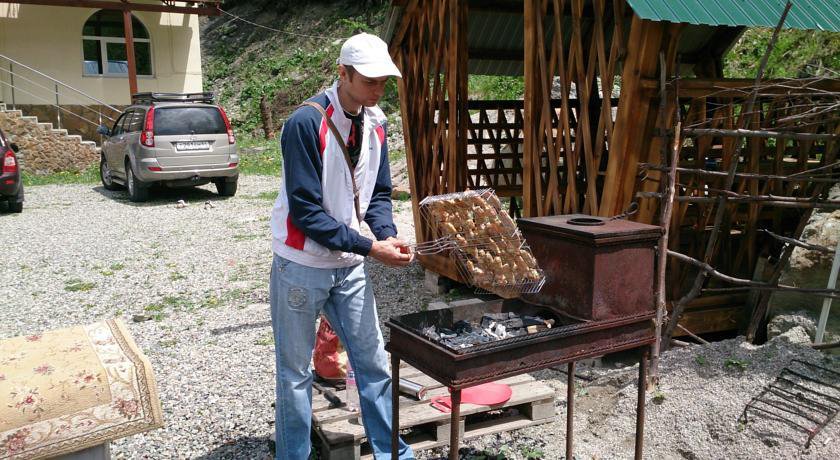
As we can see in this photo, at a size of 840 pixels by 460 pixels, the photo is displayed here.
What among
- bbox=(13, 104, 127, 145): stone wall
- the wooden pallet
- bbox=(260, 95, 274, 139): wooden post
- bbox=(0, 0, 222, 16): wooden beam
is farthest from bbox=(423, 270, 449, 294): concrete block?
bbox=(260, 95, 274, 139): wooden post

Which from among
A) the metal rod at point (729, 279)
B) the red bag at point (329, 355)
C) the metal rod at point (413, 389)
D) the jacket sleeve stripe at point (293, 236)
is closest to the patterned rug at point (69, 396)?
the jacket sleeve stripe at point (293, 236)

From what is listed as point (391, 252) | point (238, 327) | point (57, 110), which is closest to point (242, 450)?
point (391, 252)

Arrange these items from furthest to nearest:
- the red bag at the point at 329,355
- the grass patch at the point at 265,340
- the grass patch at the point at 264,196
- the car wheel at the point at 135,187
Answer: the grass patch at the point at 264,196, the car wheel at the point at 135,187, the grass patch at the point at 265,340, the red bag at the point at 329,355

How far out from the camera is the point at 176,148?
45.8ft

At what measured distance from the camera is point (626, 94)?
499cm

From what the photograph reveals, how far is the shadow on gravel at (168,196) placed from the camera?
1445 cm

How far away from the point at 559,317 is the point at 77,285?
21.7 feet

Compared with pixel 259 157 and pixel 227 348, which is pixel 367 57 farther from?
pixel 259 157

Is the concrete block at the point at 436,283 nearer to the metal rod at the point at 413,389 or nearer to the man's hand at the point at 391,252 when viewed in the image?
the metal rod at the point at 413,389

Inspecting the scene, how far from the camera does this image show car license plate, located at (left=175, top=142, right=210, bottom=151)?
46.0 feet

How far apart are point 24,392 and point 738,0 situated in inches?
198

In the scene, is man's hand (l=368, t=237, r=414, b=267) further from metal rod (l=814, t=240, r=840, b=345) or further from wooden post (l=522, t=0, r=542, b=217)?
metal rod (l=814, t=240, r=840, b=345)

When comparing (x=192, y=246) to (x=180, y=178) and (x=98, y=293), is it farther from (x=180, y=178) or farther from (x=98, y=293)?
(x=180, y=178)

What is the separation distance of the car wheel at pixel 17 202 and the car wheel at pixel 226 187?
371 centimetres
